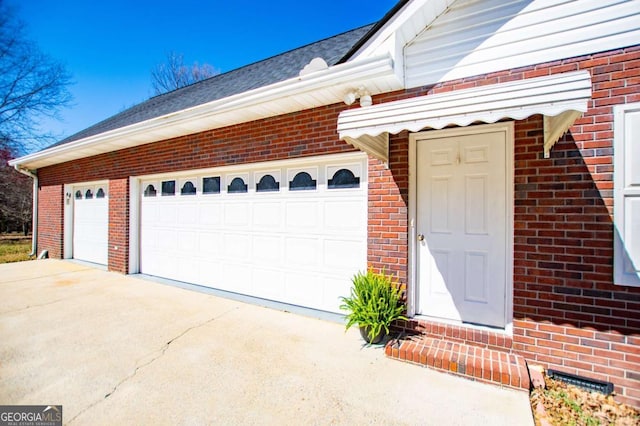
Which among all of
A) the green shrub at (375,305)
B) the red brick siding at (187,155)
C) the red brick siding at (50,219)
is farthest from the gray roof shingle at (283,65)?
the red brick siding at (50,219)

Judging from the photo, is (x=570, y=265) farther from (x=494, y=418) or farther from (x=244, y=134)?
(x=244, y=134)

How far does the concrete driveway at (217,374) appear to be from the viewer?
8.91 feet

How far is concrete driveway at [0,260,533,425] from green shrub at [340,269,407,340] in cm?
35

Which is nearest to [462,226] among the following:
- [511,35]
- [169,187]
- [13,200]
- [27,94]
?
[511,35]

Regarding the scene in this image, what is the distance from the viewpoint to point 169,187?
754 centimetres

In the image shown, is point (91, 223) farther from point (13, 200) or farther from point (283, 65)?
point (13, 200)

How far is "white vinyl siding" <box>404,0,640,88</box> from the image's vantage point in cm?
317

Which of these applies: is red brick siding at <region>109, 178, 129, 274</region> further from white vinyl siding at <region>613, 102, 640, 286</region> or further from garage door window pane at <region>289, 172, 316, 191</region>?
white vinyl siding at <region>613, 102, 640, 286</region>

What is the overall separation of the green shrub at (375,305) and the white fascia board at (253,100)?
2686 millimetres

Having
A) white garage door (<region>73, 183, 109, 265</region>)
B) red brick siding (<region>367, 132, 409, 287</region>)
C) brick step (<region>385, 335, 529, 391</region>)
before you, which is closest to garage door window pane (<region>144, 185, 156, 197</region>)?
white garage door (<region>73, 183, 109, 265</region>)

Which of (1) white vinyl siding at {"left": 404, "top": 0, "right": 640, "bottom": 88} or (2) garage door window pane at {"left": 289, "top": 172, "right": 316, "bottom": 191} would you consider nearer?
(1) white vinyl siding at {"left": 404, "top": 0, "right": 640, "bottom": 88}

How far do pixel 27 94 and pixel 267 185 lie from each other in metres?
20.0

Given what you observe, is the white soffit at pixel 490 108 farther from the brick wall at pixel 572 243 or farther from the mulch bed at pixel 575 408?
the mulch bed at pixel 575 408

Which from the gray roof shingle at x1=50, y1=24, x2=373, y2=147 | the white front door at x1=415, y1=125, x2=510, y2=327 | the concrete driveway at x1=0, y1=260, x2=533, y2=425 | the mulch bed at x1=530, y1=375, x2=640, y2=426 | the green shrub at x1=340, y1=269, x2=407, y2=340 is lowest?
the mulch bed at x1=530, y1=375, x2=640, y2=426
